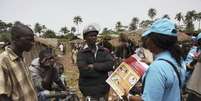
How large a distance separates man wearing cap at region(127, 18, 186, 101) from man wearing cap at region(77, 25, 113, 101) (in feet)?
9.86

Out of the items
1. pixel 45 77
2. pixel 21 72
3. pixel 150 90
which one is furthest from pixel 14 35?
pixel 45 77

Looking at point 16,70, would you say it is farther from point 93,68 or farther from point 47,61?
point 93,68

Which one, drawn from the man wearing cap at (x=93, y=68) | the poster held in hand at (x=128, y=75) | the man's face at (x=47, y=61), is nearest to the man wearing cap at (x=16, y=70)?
the poster held in hand at (x=128, y=75)

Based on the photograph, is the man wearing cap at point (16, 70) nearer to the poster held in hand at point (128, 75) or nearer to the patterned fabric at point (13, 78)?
the patterned fabric at point (13, 78)

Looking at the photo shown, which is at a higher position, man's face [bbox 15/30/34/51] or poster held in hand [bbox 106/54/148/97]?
man's face [bbox 15/30/34/51]

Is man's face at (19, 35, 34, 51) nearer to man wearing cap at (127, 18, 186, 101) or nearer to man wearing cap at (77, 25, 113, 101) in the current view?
man wearing cap at (127, 18, 186, 101)

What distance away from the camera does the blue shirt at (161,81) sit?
3206mm

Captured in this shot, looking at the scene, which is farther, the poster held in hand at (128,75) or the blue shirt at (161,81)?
the poster held in hand at (128,75)

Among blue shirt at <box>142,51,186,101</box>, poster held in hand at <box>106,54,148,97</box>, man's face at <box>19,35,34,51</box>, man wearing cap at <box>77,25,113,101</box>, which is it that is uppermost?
man's face at <box>19,35,34,51</box>

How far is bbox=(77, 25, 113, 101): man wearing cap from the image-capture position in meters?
6.34

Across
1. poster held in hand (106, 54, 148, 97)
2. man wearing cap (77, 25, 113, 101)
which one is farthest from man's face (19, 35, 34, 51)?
man wearing cap (77, 25, 113, 101)

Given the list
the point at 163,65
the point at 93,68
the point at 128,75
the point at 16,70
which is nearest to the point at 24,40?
the point at 16,70

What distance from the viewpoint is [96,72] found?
637 centimetres

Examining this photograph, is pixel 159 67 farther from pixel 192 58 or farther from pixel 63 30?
pixel 63 30
